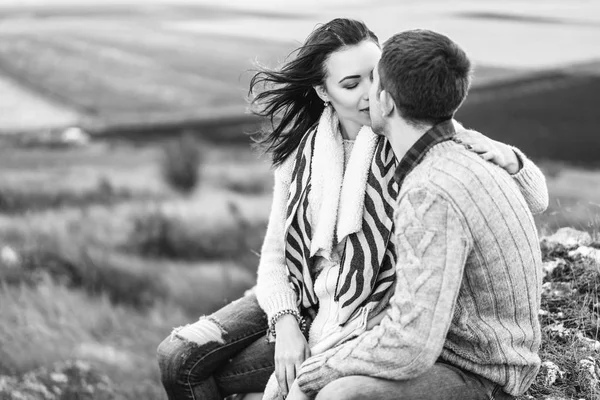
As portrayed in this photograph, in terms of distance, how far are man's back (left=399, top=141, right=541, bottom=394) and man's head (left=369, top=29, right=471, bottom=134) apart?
0.42ft

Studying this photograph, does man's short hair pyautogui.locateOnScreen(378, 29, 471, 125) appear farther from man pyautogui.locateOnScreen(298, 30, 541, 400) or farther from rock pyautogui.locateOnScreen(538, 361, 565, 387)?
rock pyautogui.locateOnScreen(538, 361, 565, 387)

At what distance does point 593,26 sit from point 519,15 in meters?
1.86

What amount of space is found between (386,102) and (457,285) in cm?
61

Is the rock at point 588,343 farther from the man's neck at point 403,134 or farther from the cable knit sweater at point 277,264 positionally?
the man's neck at point 403,134

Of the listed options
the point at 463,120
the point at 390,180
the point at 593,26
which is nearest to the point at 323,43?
the point at 390,180

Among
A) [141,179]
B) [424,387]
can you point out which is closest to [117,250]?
[141,179]

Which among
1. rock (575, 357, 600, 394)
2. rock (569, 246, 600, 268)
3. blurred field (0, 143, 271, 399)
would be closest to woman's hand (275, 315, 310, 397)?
rock (575, 357, 600, 394)

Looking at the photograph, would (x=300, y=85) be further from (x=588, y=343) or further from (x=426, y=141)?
(x=588, y=343)

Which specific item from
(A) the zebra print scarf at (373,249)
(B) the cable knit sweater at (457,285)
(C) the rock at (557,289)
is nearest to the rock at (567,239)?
(C) the rock at (557,289)

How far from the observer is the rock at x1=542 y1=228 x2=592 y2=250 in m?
3.93

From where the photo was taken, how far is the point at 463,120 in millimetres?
14703

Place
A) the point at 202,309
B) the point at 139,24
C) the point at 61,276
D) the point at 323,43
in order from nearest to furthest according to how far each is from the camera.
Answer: the point at 323,43
the point at 202,309
the point at 61,276
the point at 139,24

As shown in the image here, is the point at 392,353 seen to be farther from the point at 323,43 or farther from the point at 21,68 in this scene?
→ the point at 21,68

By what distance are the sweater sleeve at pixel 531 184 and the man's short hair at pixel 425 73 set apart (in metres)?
0.44
